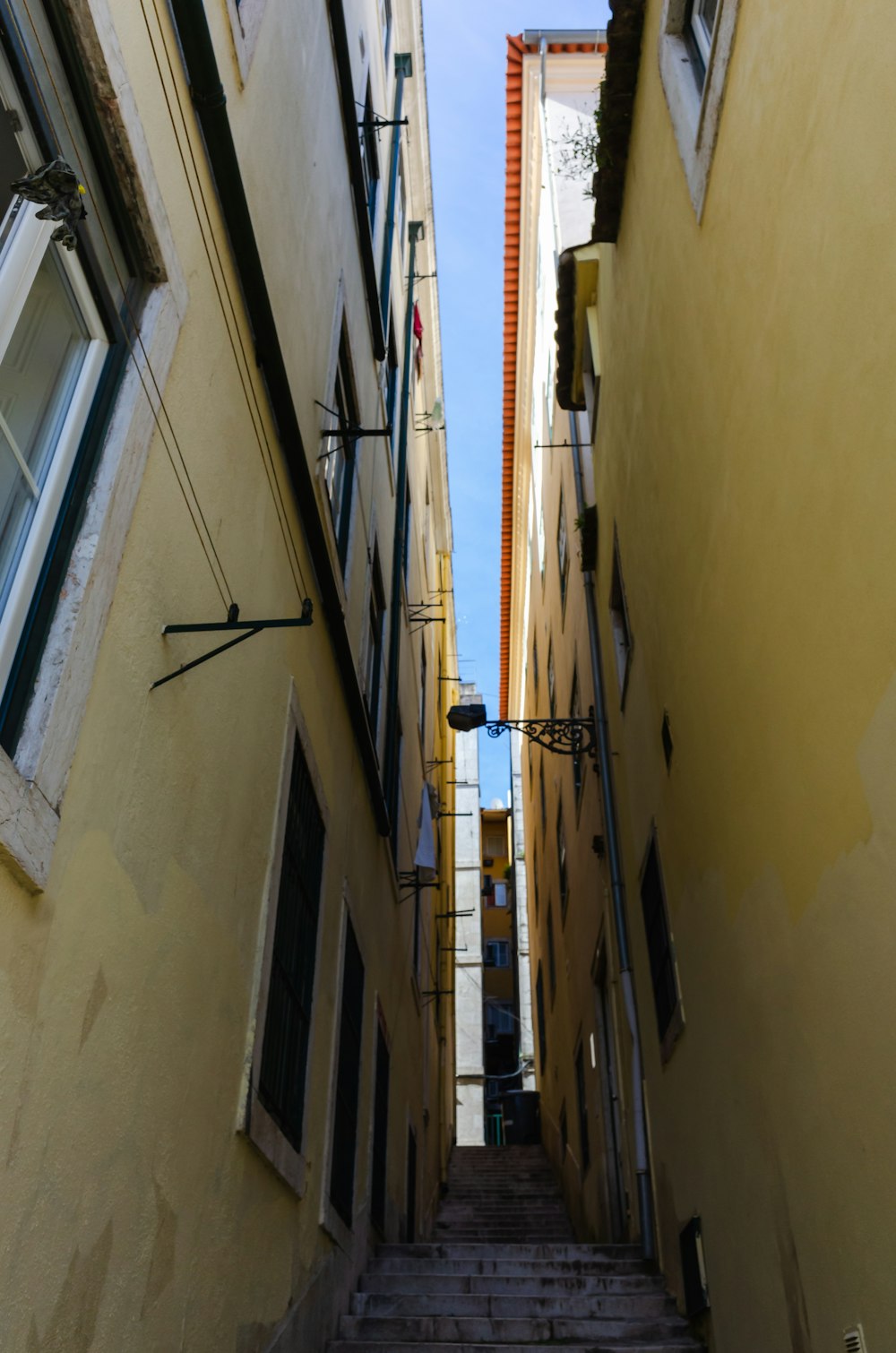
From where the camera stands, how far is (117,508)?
3.30 metres

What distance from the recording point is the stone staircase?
19.5 ft

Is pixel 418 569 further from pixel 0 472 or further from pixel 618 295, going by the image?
pixel 0 472

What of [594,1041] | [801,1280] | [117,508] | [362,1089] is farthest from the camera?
[594,1041]

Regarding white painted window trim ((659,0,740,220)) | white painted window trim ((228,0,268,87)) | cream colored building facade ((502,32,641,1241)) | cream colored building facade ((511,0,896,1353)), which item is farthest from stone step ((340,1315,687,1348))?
white painted window trim ((228,0,268,87))

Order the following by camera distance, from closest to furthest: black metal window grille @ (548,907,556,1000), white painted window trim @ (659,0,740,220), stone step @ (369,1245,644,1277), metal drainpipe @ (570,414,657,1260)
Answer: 1. white painted window trim @ (659,0,740,220)
2. stone step @ (369,1245,644,1277)
3. metal drainpipe @ (570,414,657,1260)
4. black metal window grille @ (548,907,556,1000)

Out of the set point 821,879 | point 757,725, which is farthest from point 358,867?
point 821,879

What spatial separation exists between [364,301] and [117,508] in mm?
7276

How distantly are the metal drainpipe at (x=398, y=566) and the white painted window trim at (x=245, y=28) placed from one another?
21.3ft

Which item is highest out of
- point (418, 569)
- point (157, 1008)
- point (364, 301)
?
point (418, 569)

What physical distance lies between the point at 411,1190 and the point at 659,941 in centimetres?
499

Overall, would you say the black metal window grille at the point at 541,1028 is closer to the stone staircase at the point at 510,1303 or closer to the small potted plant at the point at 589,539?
the small potted plant at the point at 589,539

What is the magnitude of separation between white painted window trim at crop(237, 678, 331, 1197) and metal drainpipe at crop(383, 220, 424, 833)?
15.6ft

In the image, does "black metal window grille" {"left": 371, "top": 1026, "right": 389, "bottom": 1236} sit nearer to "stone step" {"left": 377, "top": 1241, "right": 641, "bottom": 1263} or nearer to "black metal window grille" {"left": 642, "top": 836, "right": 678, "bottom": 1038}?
"stone step" {"left": 377, "top": 1241, "right": 641, "bottom": 1263}

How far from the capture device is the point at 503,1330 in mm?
6129
